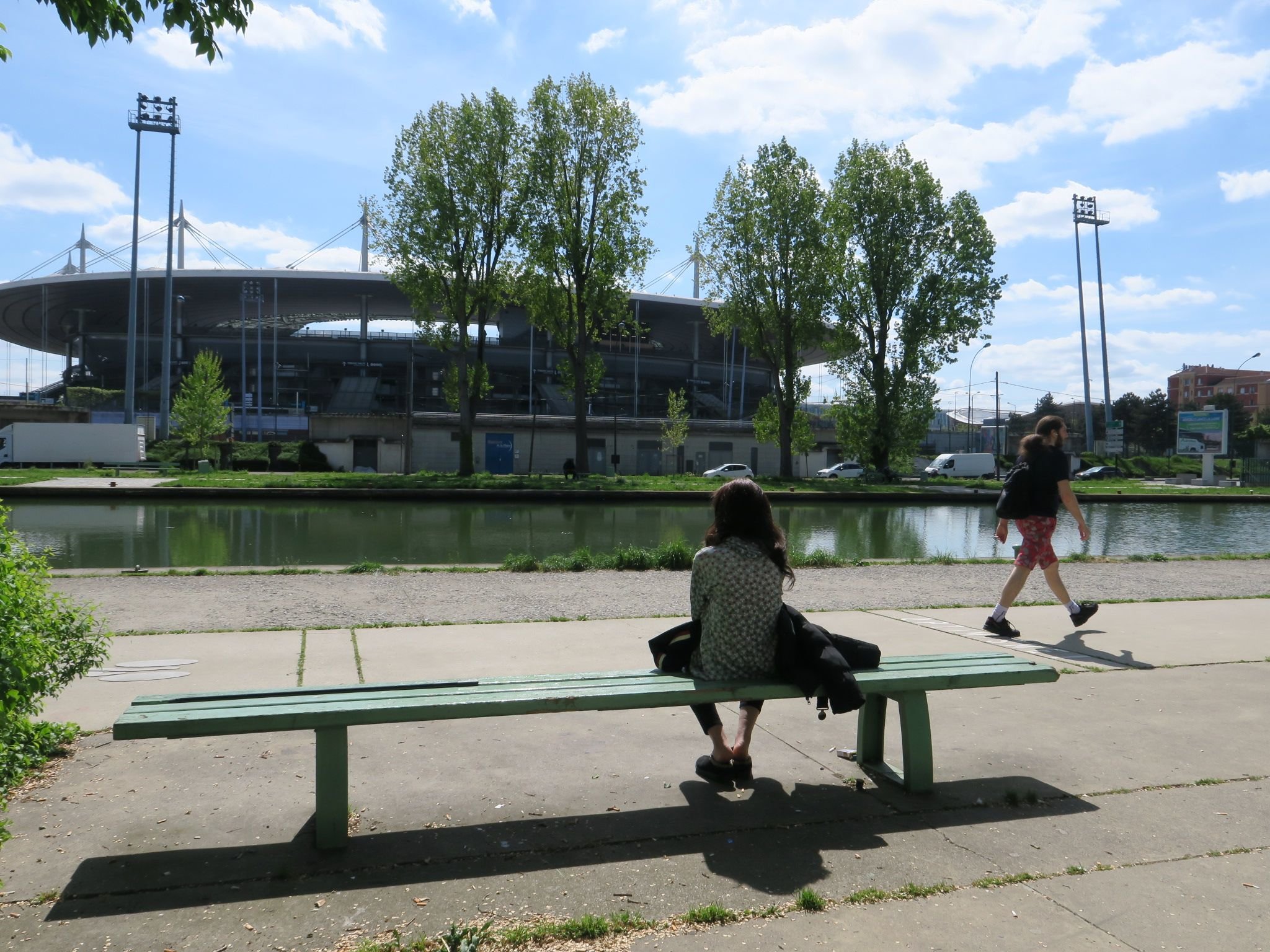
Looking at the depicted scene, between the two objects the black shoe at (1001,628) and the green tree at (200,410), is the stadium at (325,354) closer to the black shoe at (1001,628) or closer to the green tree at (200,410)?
the green tree at (200,410)

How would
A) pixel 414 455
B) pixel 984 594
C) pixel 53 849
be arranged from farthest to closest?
pixel 414 455, pixel 984 594, pixel 53 849

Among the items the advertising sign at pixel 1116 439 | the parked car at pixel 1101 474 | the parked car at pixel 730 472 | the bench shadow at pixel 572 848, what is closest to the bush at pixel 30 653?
the bench shadow at pixel 572 848

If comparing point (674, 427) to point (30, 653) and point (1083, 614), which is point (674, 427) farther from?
point (30, 653)

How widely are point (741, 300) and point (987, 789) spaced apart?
42.8m

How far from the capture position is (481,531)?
835 inches

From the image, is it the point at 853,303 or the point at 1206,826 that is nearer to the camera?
the point at 1206,826

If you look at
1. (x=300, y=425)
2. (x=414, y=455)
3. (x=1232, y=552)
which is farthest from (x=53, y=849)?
(x=300, y=425)

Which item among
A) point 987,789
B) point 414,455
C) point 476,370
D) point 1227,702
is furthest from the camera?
point 414,455

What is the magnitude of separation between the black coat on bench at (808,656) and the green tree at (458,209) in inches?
1462

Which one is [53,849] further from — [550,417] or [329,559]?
[550,417]

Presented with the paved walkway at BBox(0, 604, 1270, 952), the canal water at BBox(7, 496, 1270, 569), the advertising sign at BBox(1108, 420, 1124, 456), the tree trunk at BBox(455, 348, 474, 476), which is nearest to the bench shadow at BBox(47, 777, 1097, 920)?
the paved walkway at BBox(0, 604, 1270, 952)

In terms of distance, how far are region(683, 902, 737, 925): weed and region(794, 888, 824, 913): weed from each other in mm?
226

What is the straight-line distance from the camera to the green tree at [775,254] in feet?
148

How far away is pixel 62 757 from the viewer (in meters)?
4.27
